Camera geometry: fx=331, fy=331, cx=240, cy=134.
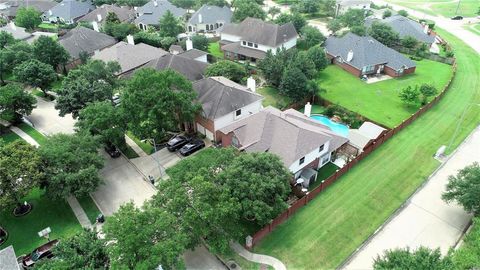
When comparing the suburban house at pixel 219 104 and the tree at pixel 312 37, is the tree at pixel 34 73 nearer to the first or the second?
the suburban house at pixel 219 104

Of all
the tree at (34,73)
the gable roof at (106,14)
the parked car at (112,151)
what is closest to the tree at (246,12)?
the gable roof at (106,14)

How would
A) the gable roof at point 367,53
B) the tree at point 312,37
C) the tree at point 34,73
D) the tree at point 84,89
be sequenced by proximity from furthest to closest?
the tree at point 312,37
the gable roof at point 367,53
the tree at point 34,73
the tree at point 84,89

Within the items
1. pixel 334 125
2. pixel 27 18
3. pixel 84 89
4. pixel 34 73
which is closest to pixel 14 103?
pixel 34 73

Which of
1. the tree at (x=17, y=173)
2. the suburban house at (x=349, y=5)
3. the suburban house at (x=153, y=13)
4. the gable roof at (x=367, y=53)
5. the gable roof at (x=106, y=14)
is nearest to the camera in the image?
the tree at (x=17, y=173)

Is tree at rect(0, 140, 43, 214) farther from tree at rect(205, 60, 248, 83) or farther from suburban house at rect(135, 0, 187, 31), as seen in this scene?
suburban house at rect(135, 0, 187, 31)

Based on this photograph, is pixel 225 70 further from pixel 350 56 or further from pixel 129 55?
pixel 350 56

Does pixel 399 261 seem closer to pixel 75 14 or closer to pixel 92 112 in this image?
pixel 92 112
